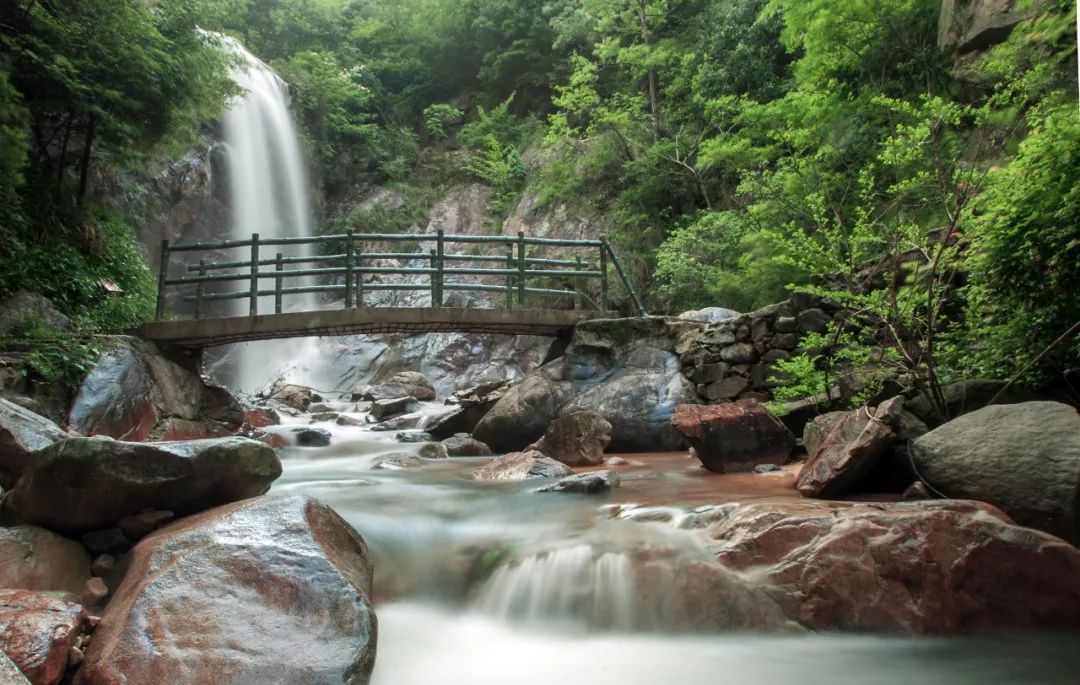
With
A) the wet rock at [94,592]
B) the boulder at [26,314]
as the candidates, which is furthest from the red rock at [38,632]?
the boulder at [26,314]

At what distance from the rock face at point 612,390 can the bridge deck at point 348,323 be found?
64 centimetres

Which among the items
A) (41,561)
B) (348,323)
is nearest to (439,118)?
(348,323)

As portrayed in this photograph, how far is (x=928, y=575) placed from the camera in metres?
3.27

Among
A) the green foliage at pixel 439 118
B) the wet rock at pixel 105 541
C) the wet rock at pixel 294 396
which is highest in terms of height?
the green foliage at pixel 439 118

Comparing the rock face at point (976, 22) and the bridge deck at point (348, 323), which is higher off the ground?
the rock face at point (976, 22)

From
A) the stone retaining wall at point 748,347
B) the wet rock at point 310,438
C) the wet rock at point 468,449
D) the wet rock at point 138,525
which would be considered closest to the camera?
the wet rock at point 138,525

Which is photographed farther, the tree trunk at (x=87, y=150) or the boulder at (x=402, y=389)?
the boulder at (x=402, y=389)

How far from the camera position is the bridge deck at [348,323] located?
9.12m

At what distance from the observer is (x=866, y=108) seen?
1009 centimetres

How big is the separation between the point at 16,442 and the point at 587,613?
3.57m

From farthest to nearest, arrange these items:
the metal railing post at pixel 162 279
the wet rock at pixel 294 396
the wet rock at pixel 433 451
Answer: the wet rock at pixel 294 396, the metal railing post at pixel 162 279, the wet rock at pixel 433 451

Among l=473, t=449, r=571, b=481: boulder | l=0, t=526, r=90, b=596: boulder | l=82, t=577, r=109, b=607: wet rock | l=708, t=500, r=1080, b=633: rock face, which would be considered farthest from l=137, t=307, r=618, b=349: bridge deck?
l=708, t=500, r=1080, b=633: rock face

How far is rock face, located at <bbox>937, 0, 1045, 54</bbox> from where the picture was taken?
926 cm

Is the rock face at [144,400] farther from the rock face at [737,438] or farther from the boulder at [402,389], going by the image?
the rock face at [737,438]
